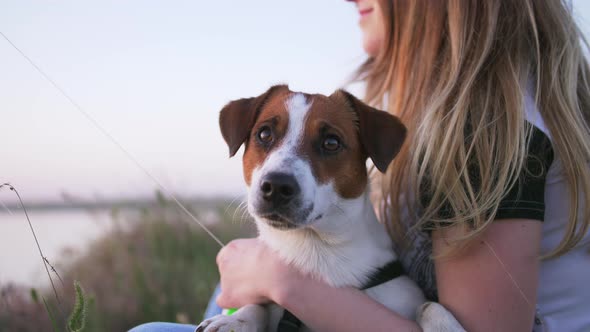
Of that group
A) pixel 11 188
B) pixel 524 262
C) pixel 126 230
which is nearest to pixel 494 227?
pixel 524 262

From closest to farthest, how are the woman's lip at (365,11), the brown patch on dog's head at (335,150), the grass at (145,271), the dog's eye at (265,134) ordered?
the brown patch on dog's head at (335,150) → the dog's eye at (265,134) → the woman's lip at (365,11) → the grass at (145,271)

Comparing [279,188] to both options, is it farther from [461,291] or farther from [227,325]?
[461,291]

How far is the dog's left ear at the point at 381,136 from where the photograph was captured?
2.37 metres

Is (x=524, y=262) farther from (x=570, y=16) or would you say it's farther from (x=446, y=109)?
(x=570, y=16)

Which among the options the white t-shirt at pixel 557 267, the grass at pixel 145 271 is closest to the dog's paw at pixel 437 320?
the white t-shirt at pixel 557 267

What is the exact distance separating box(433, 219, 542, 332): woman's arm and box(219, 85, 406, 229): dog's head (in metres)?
0.53

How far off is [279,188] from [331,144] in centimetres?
44

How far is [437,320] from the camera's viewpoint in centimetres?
210

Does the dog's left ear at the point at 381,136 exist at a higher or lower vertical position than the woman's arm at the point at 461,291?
higher

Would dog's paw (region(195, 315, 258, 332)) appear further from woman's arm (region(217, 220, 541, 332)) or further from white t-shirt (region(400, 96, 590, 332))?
white t-shirt (region(400, 96, 590, 332))

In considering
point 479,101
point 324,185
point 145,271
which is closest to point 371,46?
point 479,101

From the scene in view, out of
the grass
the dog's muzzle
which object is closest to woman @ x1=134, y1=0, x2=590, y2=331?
the dog's muzzle

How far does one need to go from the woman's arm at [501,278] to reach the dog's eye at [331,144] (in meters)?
0.63

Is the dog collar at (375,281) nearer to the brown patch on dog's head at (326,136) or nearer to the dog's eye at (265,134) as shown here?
the brown patch on dog's head at (326,136)
